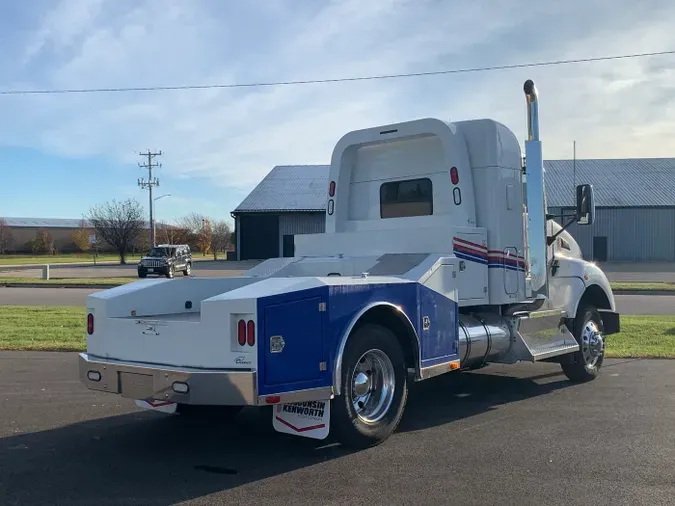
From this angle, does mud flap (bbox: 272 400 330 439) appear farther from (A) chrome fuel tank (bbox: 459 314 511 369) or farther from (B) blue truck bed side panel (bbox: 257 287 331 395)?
(A) chrome fuel tank (bbox: 459 314 511 369)

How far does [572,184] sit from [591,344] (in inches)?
1808

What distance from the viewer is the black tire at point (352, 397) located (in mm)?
5422

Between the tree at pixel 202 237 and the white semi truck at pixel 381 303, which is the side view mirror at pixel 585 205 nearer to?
the white semi truck at pixel 381 303

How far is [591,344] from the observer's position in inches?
347

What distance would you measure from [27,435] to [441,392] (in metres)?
4.55

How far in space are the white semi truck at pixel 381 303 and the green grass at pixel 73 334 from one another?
103 inches

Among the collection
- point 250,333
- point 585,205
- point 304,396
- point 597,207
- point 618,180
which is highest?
point 618,180

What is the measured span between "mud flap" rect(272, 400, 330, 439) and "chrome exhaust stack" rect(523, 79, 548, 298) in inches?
139

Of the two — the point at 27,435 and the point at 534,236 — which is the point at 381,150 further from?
the point at 27,435

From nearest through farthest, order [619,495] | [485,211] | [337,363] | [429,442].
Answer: [619,495]
[337,363]
[429,442]
[485,211]

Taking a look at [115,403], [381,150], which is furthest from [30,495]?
[381,150]

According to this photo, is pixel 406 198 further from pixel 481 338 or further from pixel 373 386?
pixel 373 386

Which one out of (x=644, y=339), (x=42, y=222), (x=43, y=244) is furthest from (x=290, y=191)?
(x=42, y=222)

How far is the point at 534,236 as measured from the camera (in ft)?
26.1
